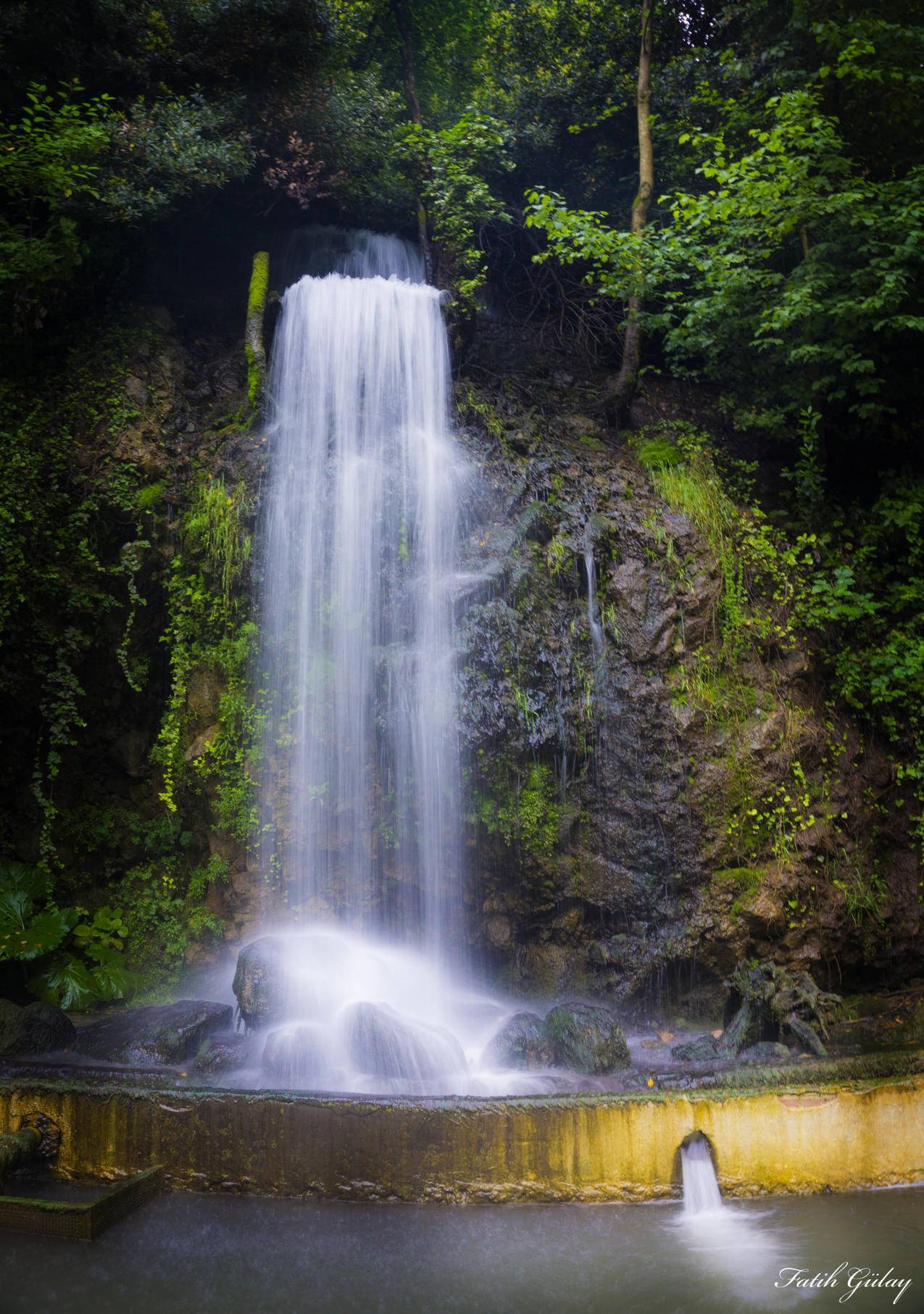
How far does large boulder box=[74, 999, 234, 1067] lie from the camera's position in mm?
5465

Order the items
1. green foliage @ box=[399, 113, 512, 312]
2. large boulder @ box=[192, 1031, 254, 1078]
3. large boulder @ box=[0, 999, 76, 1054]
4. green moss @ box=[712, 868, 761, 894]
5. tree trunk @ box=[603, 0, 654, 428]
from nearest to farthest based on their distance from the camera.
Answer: large boulder @ box=[192, 1031, 254, 1078] → large boulder @ box=[0, 999, 76, 1054] → green moss @ box=[712, 868, 761, 894] → tree trunk @ box=[603, 0, 654, 428] → green foliage @ box=[399, 113, 512, 312]

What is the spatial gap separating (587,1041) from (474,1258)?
1.71 meters

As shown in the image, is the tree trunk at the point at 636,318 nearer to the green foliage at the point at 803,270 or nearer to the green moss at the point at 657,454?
the green foliage at the point at 803,270

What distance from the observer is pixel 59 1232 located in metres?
3.97

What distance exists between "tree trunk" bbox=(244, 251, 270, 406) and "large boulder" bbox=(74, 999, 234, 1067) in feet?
19.4

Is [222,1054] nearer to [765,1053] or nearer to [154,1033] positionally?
[154,1033]

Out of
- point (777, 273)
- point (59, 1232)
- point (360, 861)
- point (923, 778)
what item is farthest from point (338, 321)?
point (59, 1232)

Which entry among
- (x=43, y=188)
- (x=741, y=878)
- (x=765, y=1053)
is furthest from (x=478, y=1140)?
(x=43, y=188)

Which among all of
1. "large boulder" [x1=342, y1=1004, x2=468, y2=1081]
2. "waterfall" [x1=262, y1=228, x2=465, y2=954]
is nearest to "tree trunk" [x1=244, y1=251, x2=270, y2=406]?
"waterfall" [x1=262, y1=228, x2=465, y2=954]

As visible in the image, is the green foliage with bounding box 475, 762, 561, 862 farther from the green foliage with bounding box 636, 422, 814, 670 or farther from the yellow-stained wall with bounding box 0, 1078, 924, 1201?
the yellow-stained wall with bounding box 0, 1078, 924, 1201

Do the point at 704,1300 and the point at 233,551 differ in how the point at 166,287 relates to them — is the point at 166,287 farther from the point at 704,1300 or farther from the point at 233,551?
the point at 704,1300

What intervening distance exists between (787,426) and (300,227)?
683 centimetres

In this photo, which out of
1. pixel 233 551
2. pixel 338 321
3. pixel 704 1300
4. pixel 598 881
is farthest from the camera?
pixel 338 321

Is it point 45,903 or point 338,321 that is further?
point 338,321
